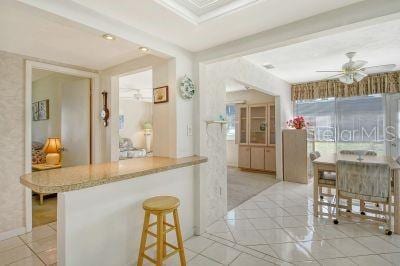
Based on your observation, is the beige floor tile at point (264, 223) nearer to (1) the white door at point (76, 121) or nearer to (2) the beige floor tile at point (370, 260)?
(2) the beige floor tile at point (370, 260)

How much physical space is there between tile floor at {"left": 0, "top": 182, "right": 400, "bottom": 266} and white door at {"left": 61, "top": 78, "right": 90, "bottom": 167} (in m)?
1.16

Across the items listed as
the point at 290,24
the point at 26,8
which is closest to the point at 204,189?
the point at 290,24

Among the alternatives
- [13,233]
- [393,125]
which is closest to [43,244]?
[13,233]

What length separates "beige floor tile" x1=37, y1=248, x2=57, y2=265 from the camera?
221 centimetres

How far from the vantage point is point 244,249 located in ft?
7.83

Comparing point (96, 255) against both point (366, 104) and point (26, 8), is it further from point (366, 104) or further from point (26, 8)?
point (366, 104)

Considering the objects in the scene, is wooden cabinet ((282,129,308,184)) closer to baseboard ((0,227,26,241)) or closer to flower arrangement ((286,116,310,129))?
flower arrangement ((286,116,310,129))

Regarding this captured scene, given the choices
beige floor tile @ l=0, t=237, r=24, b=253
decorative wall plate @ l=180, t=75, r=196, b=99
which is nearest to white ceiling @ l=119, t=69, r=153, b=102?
decorative wall plate @ l=180, t=75, r=196, b=99

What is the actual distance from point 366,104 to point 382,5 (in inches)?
164

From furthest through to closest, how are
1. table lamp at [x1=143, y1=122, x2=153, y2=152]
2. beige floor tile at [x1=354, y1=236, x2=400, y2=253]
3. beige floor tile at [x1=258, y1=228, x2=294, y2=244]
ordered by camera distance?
table lamp at [x1=143, y1=122, x2=153, y2=152] → beige floor tile at [x1=258, y1=228, x2=294, y2=244] → beige floor tile at [x1=354, y1=236, x2=400, y2=253]

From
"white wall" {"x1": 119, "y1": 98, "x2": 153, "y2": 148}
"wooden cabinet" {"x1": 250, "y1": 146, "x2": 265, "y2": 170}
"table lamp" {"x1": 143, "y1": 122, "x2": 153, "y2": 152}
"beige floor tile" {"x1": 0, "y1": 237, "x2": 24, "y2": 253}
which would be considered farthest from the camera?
"table lamp" {"x1": 143, "y1": 122, "x2": 153, "y2": 152}

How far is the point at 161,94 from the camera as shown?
2.70m

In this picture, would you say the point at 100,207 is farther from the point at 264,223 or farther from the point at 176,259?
the point at 264,223

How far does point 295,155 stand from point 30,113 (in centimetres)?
513
